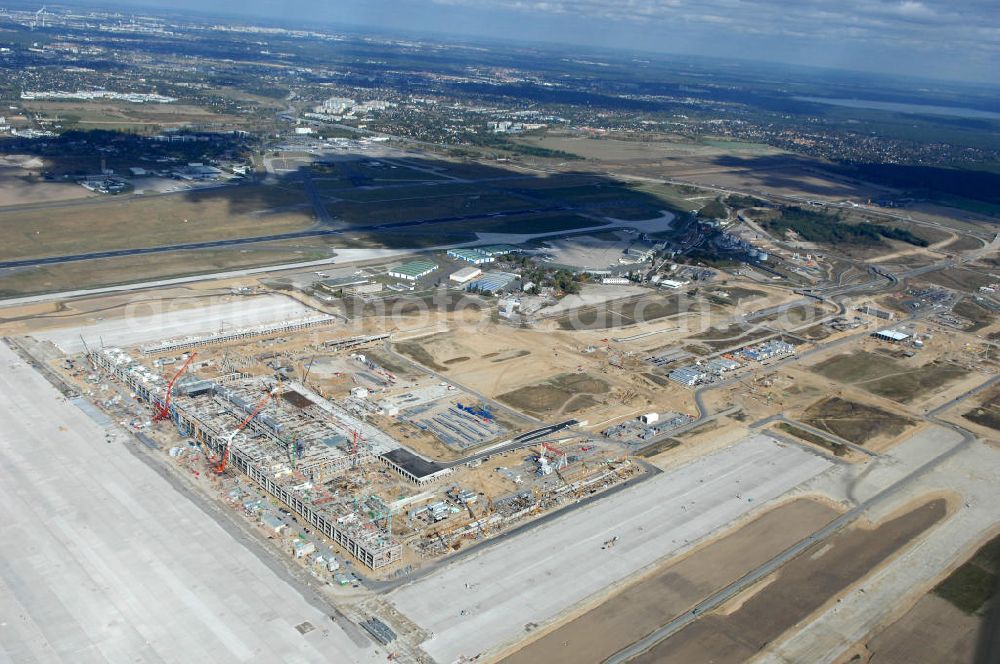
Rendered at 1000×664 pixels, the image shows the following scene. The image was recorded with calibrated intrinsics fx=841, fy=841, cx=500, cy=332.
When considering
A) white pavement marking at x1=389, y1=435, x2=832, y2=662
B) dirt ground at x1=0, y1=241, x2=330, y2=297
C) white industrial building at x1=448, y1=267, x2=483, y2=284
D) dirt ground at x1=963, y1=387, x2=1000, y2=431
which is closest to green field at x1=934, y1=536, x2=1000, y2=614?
white pavement marking at x1=389, y1=435, x2=832, y2=662

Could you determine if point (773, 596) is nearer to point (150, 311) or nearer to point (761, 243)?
point (150, 311)

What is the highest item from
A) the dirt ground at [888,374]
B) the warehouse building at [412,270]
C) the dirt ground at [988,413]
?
the dirt ground at [988,413]

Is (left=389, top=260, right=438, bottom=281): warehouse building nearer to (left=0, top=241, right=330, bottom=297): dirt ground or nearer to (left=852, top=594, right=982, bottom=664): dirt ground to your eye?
(left=0, top=241, right=330, bottom=297): dirt ground

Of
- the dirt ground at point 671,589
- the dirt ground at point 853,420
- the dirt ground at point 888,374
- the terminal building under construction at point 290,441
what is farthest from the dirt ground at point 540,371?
the dirt ground at point 888,374

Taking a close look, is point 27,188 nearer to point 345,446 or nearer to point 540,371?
point 540,371

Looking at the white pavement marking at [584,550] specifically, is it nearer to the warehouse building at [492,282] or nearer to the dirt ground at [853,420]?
the dirt ground at [853,420]

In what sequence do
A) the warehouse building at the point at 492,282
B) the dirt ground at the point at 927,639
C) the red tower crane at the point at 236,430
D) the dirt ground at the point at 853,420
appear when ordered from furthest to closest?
1. the warehouse building at the point at 492,282
2. the dirt ground at the point at 853,420
3. the red tower crane at the point at 236,430
4. the dirt ground at the point at 927,639

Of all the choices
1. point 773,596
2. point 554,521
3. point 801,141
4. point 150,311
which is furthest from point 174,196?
point 801,141
